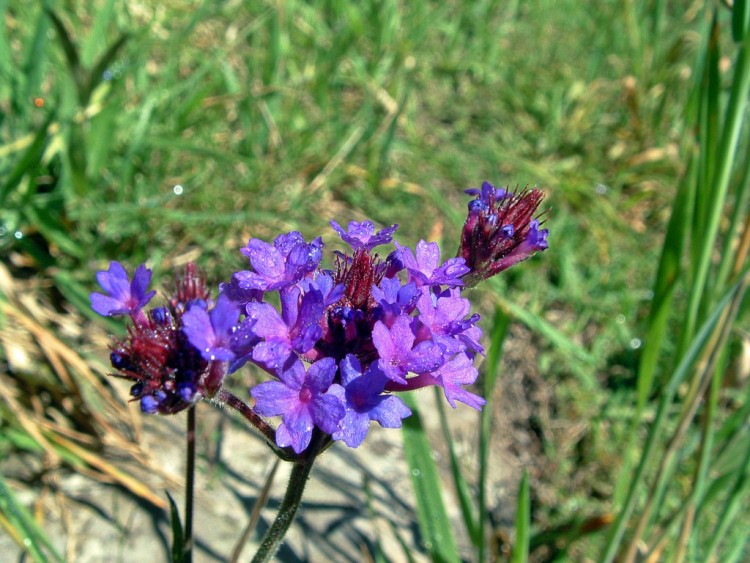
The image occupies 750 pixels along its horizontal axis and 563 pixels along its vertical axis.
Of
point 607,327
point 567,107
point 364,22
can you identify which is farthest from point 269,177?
point 567,107

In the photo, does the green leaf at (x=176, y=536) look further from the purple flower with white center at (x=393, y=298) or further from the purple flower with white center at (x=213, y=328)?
the purple flower with white center at (x=393, y=298)

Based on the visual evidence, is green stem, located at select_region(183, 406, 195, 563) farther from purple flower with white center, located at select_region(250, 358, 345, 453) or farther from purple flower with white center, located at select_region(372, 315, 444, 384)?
purple flower with white center, located at select_region(372, 315, 444, 384)

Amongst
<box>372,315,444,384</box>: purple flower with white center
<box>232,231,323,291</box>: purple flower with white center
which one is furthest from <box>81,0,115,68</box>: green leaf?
<box>372,315,444,384</box>: purple flower with white center

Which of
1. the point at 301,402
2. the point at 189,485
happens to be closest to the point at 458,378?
the point at 301,402

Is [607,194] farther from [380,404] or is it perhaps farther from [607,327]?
[380,404]

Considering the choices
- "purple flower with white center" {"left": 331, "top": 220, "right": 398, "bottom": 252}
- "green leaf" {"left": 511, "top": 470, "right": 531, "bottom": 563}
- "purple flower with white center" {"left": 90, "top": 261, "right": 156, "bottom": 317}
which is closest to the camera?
"purple flower with white center" {"left": 90, "top": 261, "right": 156, "bottom": 317}

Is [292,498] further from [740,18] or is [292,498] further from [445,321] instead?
[740,18]

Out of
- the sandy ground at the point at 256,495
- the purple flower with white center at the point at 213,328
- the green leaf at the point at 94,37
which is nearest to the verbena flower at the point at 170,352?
the purple flower with white center at the point at 213,328
